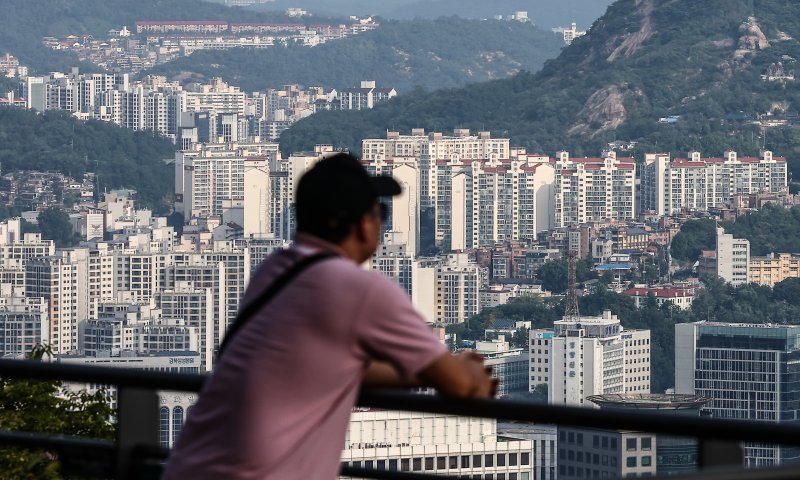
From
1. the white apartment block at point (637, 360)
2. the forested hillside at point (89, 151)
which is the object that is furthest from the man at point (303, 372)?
the forested hillside at point (89, 151)

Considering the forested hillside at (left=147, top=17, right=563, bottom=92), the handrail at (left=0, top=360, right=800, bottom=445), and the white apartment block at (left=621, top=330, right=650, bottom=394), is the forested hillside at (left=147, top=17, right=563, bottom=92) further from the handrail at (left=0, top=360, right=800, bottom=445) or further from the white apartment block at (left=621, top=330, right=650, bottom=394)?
the handrail at (left=0, top=360, right=800, bottom=445)

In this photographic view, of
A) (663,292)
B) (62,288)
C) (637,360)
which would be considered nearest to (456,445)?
(637,360)

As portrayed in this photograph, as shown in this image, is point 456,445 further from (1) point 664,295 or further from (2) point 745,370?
(1) point 664,295

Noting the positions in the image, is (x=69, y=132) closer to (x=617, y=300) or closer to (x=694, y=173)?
(x=694, y=173)

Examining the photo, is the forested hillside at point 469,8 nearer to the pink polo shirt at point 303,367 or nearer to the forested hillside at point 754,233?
the forested hillside at point 754,233

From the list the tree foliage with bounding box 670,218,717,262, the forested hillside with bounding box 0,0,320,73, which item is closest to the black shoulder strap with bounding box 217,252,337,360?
the tree foliage with bounding box 670,218,717,262

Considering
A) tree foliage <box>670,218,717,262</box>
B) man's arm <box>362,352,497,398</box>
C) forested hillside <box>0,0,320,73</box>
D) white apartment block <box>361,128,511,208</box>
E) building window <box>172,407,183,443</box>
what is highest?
forested hillside <box>0,0,320,73</box>
